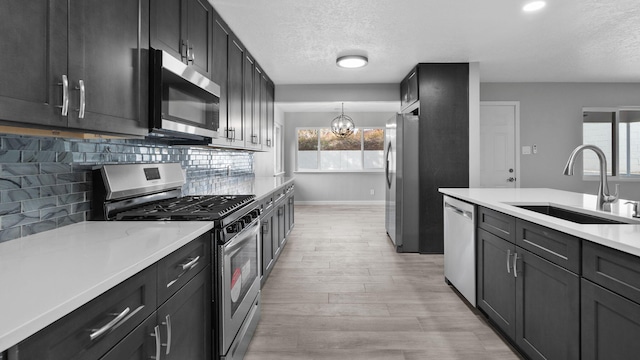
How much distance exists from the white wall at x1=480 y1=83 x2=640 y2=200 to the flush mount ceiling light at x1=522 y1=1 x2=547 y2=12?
2756 millimetres

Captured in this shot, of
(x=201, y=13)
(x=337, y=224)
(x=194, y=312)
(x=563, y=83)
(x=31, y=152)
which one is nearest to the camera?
(x=31, y=152)

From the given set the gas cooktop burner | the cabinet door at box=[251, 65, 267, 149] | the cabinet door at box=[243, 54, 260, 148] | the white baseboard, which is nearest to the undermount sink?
the gas cooktop burner

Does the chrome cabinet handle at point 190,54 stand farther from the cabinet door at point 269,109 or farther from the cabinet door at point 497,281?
the cabinet door at point 269,109

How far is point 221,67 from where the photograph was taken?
2.86m

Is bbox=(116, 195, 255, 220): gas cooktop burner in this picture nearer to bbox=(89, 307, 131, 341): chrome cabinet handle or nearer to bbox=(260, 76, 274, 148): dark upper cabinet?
bbox=(89, 307, 131, 341): chrome cabinet handle

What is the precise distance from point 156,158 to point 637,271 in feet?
8.11

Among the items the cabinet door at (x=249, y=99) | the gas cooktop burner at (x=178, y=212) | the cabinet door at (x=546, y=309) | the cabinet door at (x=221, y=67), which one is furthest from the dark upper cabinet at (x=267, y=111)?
the cabinet door at (x=546, y=309)

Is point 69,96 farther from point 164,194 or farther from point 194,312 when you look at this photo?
point 164,194

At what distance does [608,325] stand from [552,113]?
5139mm

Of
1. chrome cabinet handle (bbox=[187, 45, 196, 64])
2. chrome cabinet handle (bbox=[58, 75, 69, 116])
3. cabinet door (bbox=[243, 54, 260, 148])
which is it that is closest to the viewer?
chrome cabinet handle (bbox=[58, 75, 69, 116])

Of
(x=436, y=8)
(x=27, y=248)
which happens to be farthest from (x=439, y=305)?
(x=27, y=248)

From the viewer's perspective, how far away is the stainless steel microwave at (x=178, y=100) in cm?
173

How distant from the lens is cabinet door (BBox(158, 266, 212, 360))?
1188mm

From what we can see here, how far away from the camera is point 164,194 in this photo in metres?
2.27
